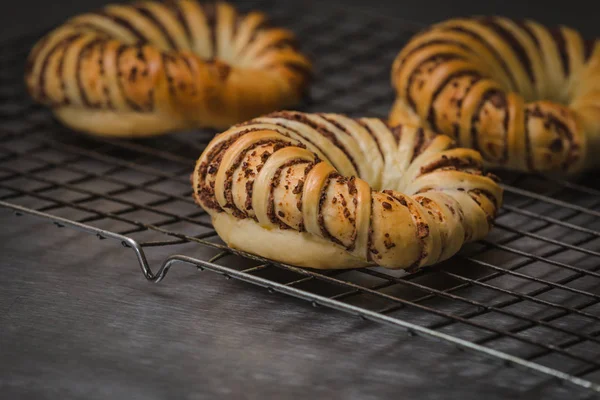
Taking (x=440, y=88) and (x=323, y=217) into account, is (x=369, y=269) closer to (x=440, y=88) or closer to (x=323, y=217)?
(x=323, y=217)

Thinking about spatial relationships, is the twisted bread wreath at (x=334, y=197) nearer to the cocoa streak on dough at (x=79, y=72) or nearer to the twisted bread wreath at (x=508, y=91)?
the twisted bread wreath at (x=508, y=91)

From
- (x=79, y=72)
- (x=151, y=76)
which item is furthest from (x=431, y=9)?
(x=79, y=72)

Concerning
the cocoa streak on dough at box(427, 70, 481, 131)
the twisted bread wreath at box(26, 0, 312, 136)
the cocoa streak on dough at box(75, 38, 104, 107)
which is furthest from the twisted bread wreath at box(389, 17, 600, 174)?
the cocoa streak on dough at box(75, 38, 104, 107)

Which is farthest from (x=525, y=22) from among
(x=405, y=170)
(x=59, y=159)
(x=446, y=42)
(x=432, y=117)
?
(x=59, y=159)

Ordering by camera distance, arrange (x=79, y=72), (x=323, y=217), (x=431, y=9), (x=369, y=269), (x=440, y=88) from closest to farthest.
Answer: (x=323, y=217)
(x=369, y=269)
(x=440, y=88)
(x=79, y=72)
(x=431, y=9)

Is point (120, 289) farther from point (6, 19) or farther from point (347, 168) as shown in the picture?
point (6, 19)

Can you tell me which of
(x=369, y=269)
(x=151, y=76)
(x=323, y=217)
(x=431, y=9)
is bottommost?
(x=369, y=269)

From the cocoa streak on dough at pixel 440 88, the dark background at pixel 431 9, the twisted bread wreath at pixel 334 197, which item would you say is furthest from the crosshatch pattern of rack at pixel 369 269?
the dark background at pixel 431 9
